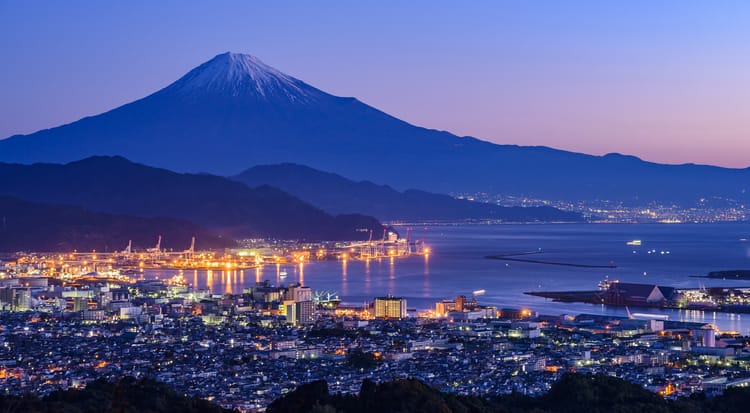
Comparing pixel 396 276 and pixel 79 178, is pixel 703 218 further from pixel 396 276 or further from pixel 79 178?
pixel 396 276

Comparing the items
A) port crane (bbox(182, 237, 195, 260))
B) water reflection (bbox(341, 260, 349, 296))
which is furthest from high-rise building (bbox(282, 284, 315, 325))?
port crane (bbox(182, 237, 195, 260))

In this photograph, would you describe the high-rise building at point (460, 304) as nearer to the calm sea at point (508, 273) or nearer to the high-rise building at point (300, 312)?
the calm sea at point (508, 273)

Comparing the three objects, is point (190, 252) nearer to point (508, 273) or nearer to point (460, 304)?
point (508, 273)

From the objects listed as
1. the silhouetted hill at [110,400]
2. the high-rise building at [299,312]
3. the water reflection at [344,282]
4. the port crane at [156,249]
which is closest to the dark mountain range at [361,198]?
the port crane at [156,249]

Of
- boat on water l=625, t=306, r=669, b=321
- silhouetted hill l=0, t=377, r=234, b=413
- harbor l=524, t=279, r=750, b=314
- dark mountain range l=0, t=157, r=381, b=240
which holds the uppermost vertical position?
dark mountain range l=0, t=157, r=381, b=240

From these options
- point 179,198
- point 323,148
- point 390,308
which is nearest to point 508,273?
point 390,308

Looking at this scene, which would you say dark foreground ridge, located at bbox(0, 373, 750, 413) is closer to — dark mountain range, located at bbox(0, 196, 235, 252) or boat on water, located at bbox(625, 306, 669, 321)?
boat on water, located at bbox(625, 306, 669, 321)
